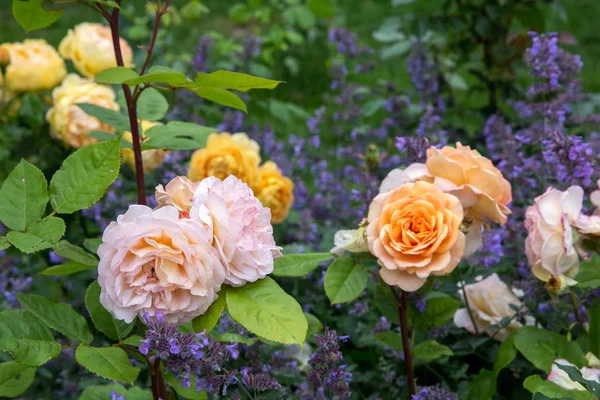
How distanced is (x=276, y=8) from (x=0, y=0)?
384 centimetres

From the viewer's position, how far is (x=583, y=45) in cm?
498

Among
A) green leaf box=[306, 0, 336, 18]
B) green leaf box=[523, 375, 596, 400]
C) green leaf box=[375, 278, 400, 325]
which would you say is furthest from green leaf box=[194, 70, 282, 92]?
green leaf box=[306, 0, 336, 18]

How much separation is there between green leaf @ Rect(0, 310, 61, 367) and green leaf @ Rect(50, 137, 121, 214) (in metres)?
0.16

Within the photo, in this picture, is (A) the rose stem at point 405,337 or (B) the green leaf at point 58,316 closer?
(B) the green leaf at point 58,316

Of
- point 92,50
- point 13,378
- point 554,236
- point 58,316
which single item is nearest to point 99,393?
point 13,378

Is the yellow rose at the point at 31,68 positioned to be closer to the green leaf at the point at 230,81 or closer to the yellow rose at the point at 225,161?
the yellow rose at the point at 225,161

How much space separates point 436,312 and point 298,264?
30cm

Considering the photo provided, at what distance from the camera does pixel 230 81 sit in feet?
3.60

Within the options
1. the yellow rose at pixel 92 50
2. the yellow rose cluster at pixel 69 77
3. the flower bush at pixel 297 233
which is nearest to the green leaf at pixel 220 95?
the flower bush at pixel 297 233

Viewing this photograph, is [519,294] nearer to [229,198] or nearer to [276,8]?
[229,198]

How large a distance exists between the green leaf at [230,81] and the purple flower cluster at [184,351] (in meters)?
0.34

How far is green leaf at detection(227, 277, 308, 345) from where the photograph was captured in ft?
3.20

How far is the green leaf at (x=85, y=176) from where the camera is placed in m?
1.08

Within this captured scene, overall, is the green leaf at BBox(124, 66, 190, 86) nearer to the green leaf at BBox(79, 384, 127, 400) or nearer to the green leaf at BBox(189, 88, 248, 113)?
the green leaf at BBox(189, 88, 248, 113)
